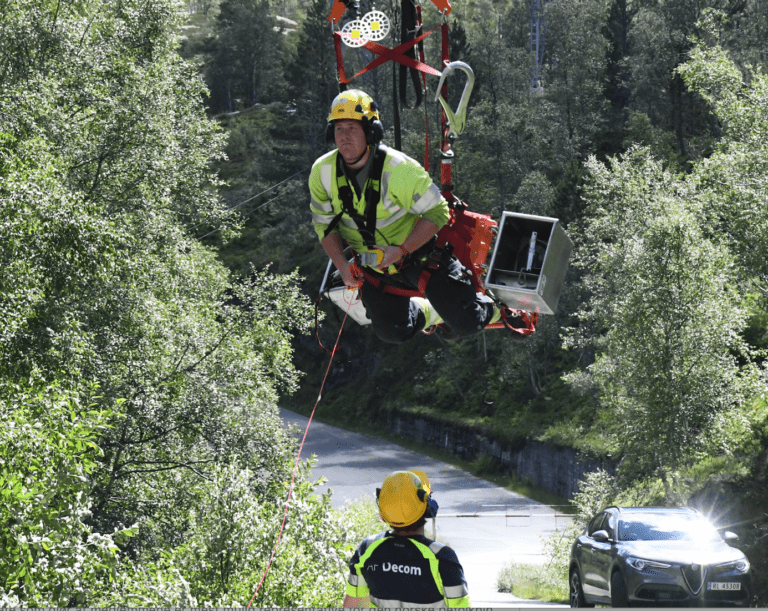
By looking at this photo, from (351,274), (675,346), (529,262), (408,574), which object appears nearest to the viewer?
(408,574)

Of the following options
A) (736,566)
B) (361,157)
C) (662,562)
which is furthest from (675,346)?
(361,157)

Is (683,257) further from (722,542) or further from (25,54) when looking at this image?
(25,54)

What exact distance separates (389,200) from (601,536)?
326 inches

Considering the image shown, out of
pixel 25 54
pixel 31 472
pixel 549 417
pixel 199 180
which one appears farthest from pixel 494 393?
pixel 31 472

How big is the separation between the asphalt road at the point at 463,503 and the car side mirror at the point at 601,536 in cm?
746

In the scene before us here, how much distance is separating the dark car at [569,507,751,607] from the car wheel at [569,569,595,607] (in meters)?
0.40

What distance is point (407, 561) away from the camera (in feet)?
13.2

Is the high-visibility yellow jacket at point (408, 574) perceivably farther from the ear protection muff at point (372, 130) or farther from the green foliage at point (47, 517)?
the green foliage at point (47, 517)

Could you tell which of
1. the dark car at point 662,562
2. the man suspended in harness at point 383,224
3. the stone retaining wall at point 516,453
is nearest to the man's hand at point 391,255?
the man suspended in harness at point 383,224

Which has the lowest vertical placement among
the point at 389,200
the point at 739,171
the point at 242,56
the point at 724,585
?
the point at 724,585

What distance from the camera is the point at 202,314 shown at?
23.1 m

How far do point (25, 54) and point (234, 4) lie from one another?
88382mm

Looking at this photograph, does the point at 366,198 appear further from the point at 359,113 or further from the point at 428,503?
the point at 428,503

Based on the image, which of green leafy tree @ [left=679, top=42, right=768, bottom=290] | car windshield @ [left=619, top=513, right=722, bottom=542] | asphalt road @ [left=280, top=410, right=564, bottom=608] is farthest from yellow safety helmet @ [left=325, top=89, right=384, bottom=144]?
asphalt road @ [left=280, top=410, right=564, bottom=608]
